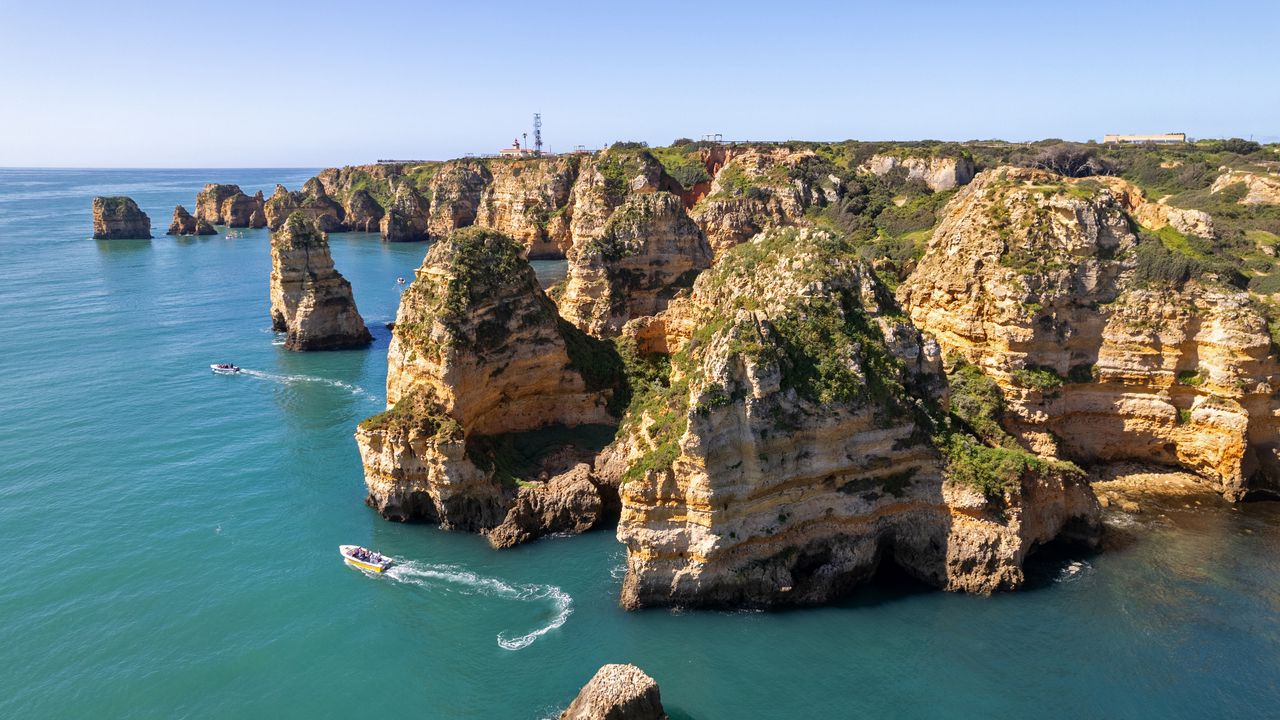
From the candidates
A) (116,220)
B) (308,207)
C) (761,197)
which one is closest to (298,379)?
(761,197)

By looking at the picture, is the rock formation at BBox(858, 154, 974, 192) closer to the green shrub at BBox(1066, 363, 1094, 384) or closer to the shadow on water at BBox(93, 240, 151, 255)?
the green shrub at BBox(1066, 363, 1094, 384)

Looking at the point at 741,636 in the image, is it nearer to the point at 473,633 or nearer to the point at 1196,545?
the point at 473,633

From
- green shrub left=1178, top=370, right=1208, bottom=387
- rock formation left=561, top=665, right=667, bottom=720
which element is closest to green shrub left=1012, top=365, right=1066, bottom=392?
green shrub left=1178, top=370, right=1208, bottom=387

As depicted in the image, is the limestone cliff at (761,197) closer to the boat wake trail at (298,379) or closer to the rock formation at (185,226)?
the boat wake trail at (298,379)

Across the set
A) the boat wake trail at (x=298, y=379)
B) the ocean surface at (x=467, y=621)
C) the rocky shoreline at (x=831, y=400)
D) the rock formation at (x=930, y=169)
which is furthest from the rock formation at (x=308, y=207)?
the rocky shoreline at (x=831, y=400)

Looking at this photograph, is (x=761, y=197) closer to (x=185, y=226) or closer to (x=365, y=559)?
(x=365, y=559)

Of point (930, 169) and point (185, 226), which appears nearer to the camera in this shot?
point (930, 169)

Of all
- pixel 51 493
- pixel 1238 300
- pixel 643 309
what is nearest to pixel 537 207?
pixel 643 309
